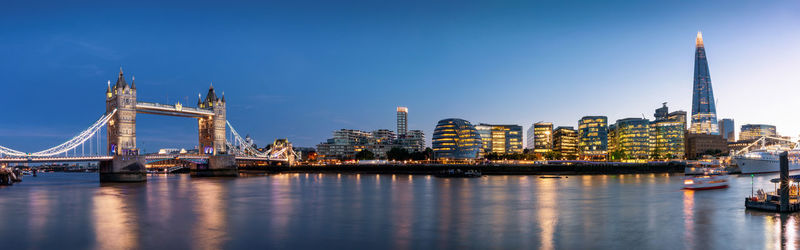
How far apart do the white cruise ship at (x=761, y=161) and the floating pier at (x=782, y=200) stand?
71.8 metres

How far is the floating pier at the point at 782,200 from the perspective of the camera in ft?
96.9

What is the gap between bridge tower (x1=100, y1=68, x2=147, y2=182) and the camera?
76250mm

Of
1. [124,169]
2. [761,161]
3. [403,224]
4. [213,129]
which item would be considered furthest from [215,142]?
[761,161]

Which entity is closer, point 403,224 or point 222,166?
point 403,224

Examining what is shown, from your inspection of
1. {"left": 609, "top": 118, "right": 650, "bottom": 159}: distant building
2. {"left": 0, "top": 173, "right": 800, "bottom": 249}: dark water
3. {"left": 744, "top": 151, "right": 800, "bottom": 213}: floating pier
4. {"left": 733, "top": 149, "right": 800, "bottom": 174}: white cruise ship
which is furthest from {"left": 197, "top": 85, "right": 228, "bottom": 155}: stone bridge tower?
{"left": 609, "top": 118, "right": 650, "bottom": 159}: distant building

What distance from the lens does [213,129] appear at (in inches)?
4109

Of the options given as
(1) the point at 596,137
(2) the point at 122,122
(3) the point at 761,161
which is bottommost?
(3) the point at 761,161

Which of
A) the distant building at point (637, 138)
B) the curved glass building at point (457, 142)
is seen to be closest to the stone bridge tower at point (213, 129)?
the curved glass building at point (457, 142)

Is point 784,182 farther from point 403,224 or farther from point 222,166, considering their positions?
point 222,166

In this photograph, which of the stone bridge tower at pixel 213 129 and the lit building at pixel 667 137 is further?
the lit building at pixel 667 137

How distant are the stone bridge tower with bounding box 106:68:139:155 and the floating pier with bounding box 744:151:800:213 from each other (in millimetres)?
76521

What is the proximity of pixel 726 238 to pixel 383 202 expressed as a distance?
25.7 m

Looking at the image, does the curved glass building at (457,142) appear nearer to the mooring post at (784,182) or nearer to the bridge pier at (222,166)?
the bridge pier at (222,166)

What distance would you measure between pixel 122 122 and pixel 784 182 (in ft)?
262
